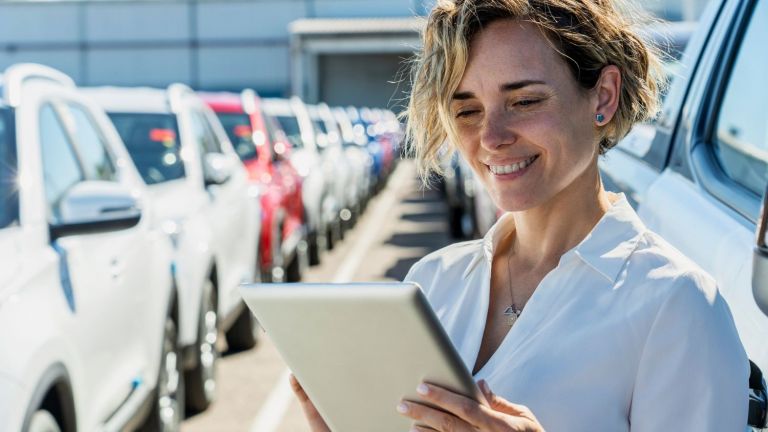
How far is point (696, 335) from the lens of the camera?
5.55ft

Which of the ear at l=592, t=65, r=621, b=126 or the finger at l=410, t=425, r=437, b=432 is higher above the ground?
the ear at l=592, t=65, r=621, b=126

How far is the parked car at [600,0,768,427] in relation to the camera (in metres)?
2.06

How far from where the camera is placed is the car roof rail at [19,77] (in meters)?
4.24

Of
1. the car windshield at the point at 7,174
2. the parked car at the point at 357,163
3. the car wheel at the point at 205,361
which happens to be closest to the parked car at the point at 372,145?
the parked car at the point at 357,163

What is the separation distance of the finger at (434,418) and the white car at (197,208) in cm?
418

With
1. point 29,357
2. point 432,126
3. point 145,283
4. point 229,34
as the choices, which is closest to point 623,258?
point 432,126

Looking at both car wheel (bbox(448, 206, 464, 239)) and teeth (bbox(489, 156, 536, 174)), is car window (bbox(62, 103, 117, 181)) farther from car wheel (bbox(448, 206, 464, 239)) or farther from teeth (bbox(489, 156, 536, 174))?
car wheel (bbox(448, 206, 464, 239))

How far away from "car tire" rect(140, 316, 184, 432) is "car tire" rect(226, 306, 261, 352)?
246cm

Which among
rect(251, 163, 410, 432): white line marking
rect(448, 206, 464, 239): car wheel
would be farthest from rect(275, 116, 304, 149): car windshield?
rect(448, 206, 464, 239): car wheel

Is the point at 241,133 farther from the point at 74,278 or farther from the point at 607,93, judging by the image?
the point at 607,93

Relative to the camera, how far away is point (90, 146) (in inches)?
203

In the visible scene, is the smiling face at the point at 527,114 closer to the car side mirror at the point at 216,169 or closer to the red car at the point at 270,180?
the car side mirror at the point at 216,169

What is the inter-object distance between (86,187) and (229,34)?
48.4 metres

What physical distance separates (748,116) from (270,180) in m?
7.28
